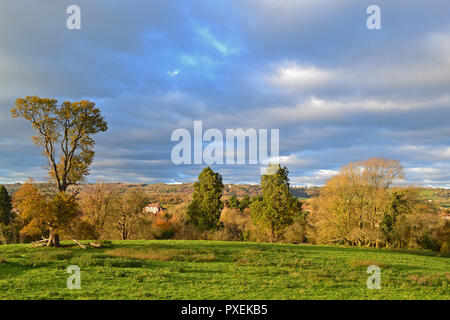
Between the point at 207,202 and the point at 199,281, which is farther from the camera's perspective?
the point at 207,202

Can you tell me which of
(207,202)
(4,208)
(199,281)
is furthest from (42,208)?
(4,208)

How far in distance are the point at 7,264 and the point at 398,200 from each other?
145ft

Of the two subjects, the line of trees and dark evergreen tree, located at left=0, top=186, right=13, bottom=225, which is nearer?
the line of trees

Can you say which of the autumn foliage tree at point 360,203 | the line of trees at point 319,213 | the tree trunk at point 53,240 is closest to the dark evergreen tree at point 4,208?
the line of trees at point 319,213

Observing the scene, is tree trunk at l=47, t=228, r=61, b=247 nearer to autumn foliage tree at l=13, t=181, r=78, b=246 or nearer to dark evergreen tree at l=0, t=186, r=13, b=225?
autumn foliage tree at l=13, t=181, r=78, b=246

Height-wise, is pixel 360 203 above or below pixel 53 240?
above

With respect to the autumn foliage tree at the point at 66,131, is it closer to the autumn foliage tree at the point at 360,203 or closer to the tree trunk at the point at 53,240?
the tree trunk at the point at 53,240

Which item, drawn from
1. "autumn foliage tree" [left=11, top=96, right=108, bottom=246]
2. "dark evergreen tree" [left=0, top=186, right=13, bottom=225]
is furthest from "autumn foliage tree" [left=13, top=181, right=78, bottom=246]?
"dark evergreen tree" [left=0, top=186, right=13, bottom=225]

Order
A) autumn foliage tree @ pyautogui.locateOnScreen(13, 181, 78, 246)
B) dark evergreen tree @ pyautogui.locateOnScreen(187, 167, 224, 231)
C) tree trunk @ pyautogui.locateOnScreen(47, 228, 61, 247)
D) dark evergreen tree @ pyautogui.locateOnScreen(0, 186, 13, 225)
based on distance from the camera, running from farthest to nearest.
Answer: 1. dark evergreen tree @ pyautogui.locateOnScreen(0, 186, 13, 225)
2. dark evergreen tree @ pyautogui.locateOnScreen(187, 167, 224, 231)
3. tree trunk @ pyautogui.locateOnScreen(47, 228, 61, 247)
4. autumn foliage tree @ pyautogui.locateOnScreen(13, 181, 78, 246)

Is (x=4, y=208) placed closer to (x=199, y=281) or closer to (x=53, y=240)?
(x=53, y=240)

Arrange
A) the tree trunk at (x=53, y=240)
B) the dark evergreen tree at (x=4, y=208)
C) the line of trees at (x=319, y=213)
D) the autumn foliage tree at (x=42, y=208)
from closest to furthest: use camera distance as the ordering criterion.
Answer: the autumn foliage tree at (x=42, y=208)
the tree trunk at (x=53, y=240)
the line of trees at (x=319, y=213)
the dark evergreen tree at (x=4, y=208)

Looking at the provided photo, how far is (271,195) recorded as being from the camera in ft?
146

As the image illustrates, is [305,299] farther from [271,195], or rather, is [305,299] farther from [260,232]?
[260,232]

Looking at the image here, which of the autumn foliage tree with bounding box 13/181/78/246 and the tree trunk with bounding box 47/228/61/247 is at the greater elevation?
the autumn foliage tree with bounding box 13/181/78/246
